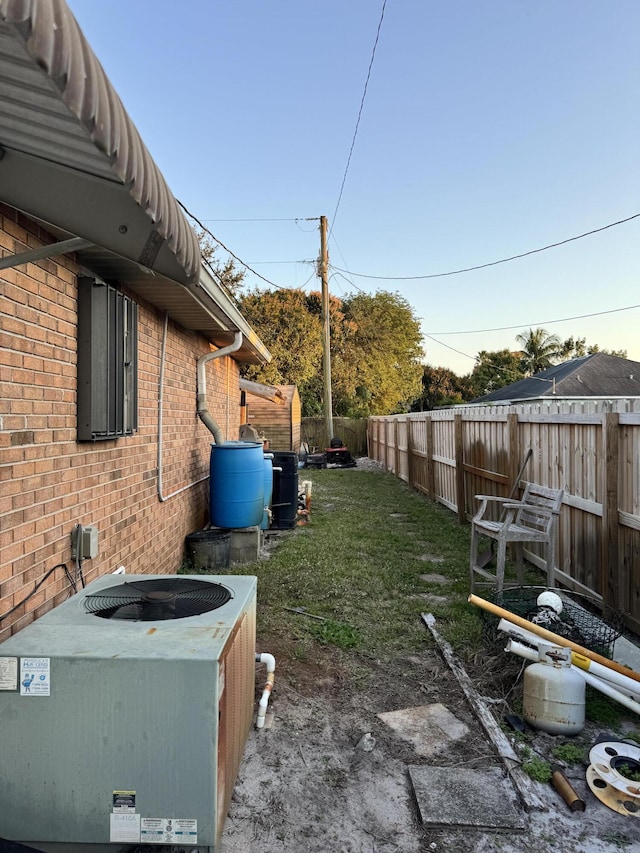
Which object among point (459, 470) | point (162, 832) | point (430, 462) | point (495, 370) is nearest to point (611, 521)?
point (162, 832)

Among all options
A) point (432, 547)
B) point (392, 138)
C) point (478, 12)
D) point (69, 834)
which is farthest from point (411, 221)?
point (69, 834)

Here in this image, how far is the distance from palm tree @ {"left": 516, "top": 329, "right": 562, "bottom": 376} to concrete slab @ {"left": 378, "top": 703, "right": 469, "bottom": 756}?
42.6m

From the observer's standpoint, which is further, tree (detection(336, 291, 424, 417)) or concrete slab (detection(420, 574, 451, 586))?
tree (detection(336, 291, 424, 417))

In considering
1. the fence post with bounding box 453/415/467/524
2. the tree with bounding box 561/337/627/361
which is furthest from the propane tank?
the tree with bounding box 561/337/627/361

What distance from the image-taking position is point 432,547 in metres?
6.84

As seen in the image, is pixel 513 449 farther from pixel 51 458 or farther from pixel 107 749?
pixel 107 749

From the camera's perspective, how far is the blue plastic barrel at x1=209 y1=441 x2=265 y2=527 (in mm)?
6164

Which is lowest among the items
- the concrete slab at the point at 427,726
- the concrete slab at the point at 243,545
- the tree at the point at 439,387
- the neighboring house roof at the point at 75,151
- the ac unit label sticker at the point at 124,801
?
the concrete slab at the point at 427,726

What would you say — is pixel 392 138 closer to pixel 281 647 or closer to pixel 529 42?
pixel 529 42

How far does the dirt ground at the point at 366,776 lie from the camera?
2006mm

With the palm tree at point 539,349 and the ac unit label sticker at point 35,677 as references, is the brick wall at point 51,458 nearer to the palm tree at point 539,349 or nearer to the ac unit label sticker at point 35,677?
the ac unit label sticker at point 35,677

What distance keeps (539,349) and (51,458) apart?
44.2 metres

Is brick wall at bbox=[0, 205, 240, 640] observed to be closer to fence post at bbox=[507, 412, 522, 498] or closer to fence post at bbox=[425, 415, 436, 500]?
fence post at bbox=[507, 412, 522, 498]

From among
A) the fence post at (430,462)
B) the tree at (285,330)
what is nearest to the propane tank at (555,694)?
the fence post at (430,462)
